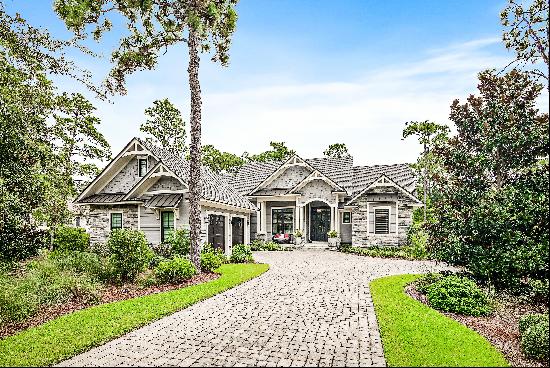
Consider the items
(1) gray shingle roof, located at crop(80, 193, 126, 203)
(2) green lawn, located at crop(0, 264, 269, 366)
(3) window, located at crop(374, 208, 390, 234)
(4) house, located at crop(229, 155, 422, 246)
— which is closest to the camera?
(2) green lawn, located at crop(0, 264, 269, 366)

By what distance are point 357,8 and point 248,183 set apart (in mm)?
21968

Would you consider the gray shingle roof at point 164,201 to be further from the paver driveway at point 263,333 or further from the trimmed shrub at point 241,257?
the paver driveway at point 263,333

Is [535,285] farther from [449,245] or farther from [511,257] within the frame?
[449,245]

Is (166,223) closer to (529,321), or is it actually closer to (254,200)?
(254,200)

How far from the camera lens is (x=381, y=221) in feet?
84.8

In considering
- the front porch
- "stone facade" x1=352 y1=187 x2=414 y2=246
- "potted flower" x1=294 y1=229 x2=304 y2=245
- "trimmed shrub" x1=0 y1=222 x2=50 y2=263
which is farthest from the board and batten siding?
"stone facade" x1=352 y1=187 x2=414 y2=246

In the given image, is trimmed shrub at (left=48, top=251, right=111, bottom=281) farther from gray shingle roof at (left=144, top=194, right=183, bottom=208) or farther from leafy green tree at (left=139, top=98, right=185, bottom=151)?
leafy green tree at (left=139, top=98, right=185, bottom=151)

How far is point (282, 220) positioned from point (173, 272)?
16988 millimetres

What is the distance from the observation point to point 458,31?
11492mm

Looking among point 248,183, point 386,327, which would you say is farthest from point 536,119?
point 248,183

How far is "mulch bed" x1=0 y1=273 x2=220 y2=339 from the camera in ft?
28.5

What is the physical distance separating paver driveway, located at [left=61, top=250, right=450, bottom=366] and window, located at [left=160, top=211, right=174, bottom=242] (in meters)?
8.29

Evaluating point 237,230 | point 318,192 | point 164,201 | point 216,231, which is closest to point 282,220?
point 318,192

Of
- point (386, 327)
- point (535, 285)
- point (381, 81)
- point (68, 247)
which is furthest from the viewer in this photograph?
point (68, 247)
